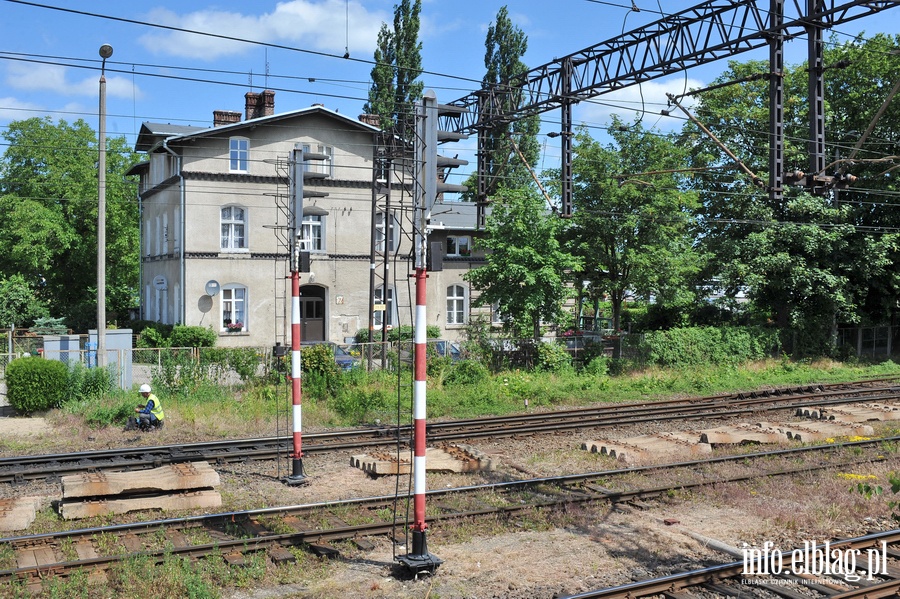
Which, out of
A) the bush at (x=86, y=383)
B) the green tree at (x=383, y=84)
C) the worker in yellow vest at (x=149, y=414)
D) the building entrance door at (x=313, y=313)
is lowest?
the worker in yellow vest at (x=149, y=414)

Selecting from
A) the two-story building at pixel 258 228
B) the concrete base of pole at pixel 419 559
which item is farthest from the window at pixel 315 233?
the concrete base of pole at pixel 419 559

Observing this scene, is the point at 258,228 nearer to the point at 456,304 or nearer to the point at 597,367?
the point at 456,304

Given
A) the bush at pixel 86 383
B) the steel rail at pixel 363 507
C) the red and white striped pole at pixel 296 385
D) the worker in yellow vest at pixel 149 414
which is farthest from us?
the bush at pixel 86 383

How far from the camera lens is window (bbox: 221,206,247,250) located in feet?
113

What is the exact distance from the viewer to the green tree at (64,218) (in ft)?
147

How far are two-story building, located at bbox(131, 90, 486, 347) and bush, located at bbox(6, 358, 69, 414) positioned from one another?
45.6 feet

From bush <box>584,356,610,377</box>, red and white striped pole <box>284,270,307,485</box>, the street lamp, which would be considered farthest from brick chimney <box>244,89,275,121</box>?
red and white striped pole <box>284,270,307,485</box>

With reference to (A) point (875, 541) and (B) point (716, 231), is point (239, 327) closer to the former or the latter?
(B) point (716, 231)

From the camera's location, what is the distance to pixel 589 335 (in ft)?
98.1

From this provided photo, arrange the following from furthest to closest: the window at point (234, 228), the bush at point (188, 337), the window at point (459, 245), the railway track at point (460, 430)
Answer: the window at point (459, 245) < the window at point (234, 228) < the bush at point (188, 337) < the railway track at point (460, 430)

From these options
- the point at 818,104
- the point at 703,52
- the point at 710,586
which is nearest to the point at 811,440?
the point at 818,104

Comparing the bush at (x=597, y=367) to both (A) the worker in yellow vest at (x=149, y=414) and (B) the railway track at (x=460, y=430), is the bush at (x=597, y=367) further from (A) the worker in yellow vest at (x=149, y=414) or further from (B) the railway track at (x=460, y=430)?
(A) the worker in yellow vest at (x=149, y=414)

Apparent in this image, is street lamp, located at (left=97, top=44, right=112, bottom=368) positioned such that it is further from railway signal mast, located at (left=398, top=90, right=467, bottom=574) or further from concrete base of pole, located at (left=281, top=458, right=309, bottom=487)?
railway signal mast, located at (left=398, top=90, right=467, bottom=574)

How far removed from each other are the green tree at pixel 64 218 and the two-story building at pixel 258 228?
32.5 ft
